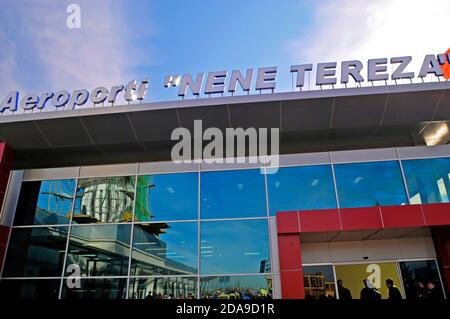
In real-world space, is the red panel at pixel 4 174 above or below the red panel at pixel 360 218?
above

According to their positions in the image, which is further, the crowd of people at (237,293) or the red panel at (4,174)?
the red panel at (4,174)

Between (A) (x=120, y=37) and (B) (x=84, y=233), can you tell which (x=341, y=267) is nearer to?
(B) (x=84, y=233)

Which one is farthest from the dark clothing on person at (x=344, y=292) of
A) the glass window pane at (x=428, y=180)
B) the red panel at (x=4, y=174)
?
Result: the red panel at (x=4, y=174)

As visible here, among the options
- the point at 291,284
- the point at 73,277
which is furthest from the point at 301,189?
the point at 73,277

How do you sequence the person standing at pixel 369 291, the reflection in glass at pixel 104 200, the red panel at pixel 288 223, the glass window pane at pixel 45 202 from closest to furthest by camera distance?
the person standing at pixel 369 291 < the red panel at pixel 288 223 < the reflection in glass at pixel 104 200 < the glass window pane at pixel 45 202

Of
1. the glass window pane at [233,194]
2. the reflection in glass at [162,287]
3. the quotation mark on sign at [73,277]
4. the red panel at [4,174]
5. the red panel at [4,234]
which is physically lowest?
the reflection in glass at [162,287]

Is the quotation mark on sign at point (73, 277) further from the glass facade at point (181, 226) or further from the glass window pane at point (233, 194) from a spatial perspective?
the glass window pane at point (233, 194)

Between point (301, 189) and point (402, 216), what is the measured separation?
10.6 feet

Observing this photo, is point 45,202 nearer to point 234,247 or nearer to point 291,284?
point 234,247

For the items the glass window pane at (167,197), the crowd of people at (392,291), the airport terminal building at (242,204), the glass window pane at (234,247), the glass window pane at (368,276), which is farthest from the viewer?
the glass window pane at (167,197)

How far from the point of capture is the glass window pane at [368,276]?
10.7 meters

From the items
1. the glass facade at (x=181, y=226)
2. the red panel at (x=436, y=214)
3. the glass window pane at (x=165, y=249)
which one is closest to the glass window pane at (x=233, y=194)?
the glass facade at (x=181, y=226)

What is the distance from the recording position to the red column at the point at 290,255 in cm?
952

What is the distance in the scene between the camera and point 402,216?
970cm
